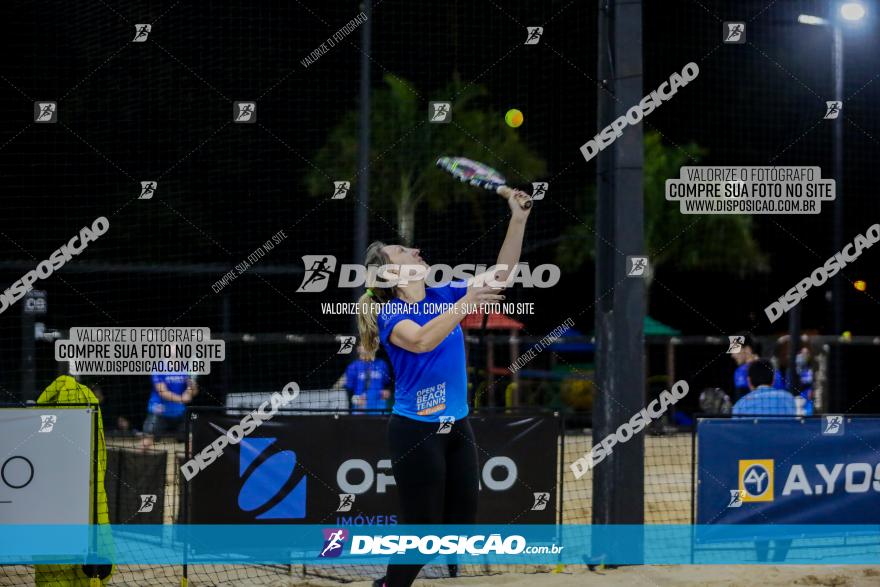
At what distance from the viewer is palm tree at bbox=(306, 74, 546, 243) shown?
14359mm

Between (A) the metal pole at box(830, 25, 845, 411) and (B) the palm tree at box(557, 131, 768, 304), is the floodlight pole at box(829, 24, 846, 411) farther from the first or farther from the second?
(B) the palm tree at box(557, 131, 768, 304)

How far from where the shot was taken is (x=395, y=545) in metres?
7.27

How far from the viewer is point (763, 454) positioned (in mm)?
7934

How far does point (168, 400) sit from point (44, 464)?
24.6ft

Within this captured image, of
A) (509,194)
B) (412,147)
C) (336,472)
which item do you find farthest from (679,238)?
(509,194)

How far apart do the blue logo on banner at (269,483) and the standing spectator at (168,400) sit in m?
5.94

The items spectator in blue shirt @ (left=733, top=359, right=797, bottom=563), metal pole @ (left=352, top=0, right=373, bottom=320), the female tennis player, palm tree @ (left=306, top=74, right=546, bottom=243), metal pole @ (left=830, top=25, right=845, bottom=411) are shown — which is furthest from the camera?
metal pole @ (left=830, top=25, right=845, bottom=411)

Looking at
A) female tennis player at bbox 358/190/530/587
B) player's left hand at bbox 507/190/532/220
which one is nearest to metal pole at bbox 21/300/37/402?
female tennis player at bbox 358/190/530/587

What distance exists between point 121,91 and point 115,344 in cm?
411

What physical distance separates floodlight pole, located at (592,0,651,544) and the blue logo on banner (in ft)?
7.52

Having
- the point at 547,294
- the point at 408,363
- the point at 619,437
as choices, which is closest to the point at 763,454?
the point at 619,437

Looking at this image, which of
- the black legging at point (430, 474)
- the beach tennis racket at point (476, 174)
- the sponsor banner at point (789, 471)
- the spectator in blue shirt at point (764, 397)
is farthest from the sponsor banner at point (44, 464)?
the spectator in blue shirt at point (764, 397)

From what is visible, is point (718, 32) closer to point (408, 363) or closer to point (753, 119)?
point (753, 119)

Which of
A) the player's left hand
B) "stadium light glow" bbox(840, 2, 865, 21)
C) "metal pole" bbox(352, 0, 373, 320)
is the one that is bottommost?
the player's left hand
